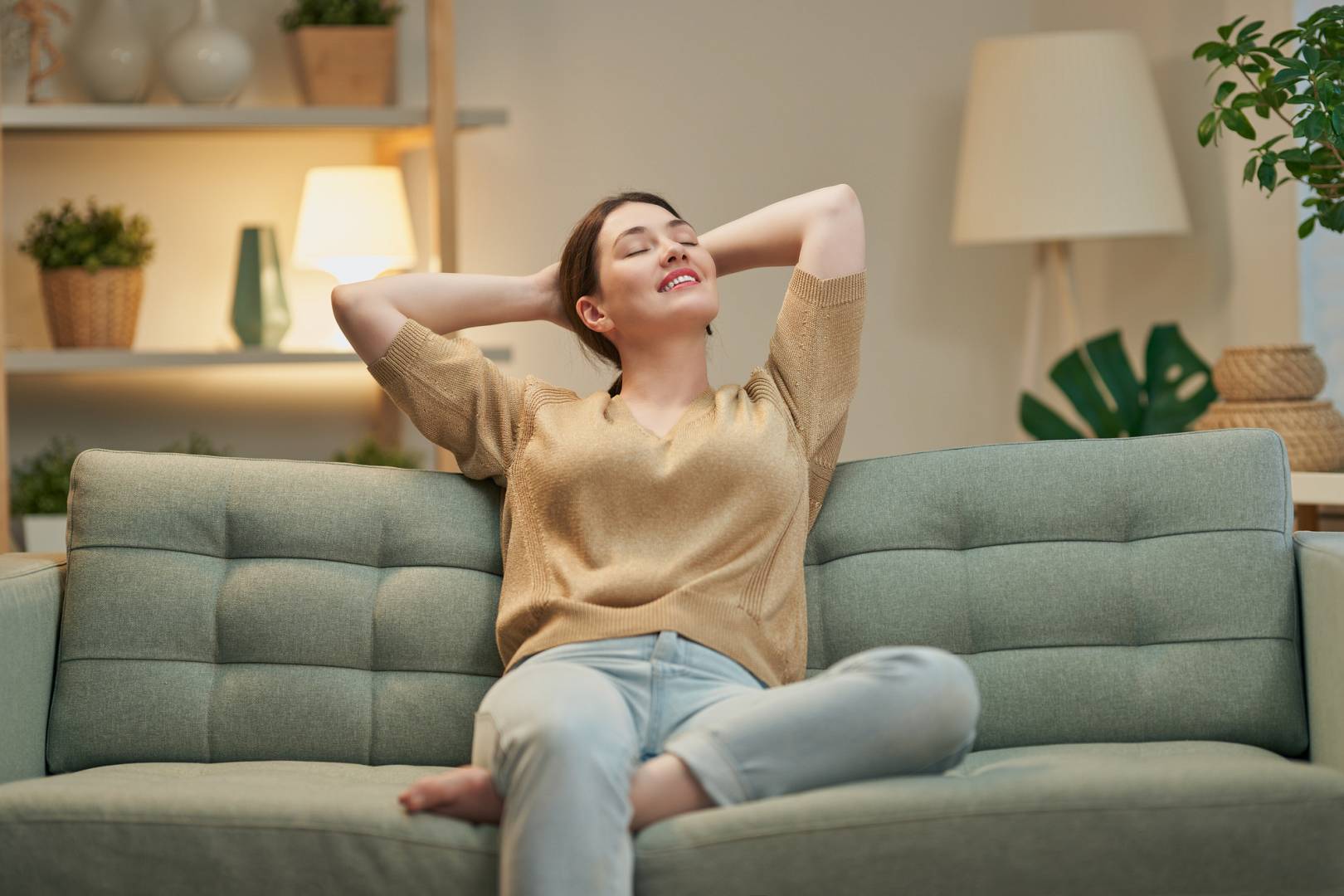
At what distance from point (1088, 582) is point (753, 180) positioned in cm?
221

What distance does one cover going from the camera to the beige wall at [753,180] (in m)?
3.46

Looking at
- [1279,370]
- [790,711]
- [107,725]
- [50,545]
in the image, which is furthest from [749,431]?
[50,545]

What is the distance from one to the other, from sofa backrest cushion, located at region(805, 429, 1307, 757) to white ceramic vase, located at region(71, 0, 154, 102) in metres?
2.10

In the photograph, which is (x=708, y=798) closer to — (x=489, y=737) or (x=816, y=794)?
(x=816, y=794)

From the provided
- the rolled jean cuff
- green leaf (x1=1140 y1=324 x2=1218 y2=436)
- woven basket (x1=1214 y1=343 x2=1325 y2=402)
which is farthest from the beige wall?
the rolled jean cuff

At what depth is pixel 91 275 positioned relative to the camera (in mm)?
3156

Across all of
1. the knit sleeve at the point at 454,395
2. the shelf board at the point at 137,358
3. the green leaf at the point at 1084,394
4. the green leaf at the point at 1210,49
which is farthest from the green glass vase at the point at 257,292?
the green leaf at the point at 1210,49

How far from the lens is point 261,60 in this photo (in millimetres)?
3549

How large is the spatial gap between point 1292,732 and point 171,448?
2.47m

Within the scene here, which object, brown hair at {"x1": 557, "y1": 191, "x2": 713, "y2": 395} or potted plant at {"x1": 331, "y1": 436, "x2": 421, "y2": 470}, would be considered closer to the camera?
brown hair at {"x1": 557, "y1": 191, "x2": 713, "y2": 395}

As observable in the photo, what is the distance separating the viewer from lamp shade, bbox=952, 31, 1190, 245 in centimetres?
327

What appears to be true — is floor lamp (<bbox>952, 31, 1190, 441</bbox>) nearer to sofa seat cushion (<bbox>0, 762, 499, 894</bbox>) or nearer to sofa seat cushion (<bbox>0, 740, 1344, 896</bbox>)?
sofa seat cushion (<bbox>0, 740, 1344, 896</bbox>)

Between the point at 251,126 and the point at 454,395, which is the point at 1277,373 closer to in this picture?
the point at 454,395

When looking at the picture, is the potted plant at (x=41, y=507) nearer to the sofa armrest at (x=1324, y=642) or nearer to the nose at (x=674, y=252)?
the nose at (x=674, y=252)
